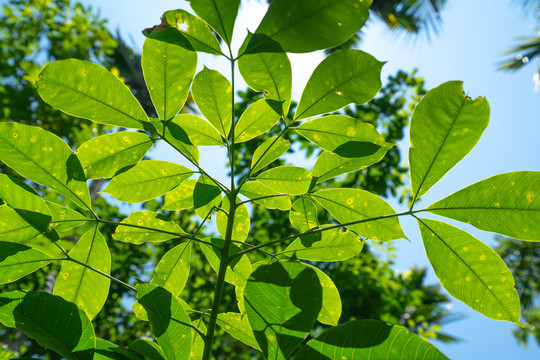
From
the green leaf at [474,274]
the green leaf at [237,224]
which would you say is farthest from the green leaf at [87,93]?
the green leaf at [474,274]

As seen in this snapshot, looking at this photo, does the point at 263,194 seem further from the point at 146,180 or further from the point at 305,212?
the point at 146,180

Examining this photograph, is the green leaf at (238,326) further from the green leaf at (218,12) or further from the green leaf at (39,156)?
the green leaf at (218,12)

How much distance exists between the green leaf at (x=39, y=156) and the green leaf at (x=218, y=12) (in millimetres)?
312

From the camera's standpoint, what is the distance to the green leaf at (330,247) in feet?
2.45

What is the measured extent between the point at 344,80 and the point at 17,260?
61cm

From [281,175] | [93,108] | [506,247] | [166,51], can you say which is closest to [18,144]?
[93,108]

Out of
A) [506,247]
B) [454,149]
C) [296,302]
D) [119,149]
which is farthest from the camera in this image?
[506,247]

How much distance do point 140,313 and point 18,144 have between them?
37 cm

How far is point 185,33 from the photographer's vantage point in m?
0.61

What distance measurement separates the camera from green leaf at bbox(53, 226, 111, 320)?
70cm

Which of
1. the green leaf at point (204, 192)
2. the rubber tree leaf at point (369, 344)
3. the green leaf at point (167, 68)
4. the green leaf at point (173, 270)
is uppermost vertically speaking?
the green leaf at point (167, 68)

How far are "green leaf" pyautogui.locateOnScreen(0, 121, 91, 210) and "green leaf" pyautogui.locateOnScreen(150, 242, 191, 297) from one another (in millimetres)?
247

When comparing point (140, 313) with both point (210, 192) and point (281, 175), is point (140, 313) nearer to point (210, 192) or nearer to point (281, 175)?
point (210, 192)

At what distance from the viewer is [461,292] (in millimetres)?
598
